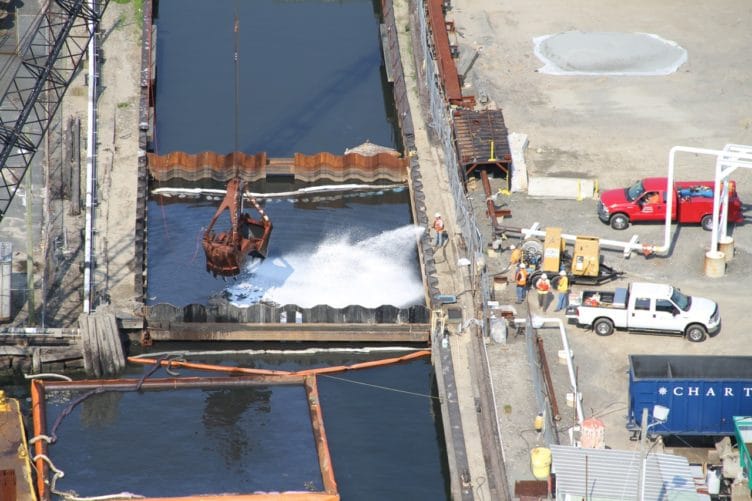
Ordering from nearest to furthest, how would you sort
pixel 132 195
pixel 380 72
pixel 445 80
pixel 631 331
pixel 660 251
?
1. pixel 631 331
2. pixel 660 251
3. pixel 132 195
4. pixel 445 80
5. pixel 380 72

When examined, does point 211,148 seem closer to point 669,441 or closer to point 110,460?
point 110,460

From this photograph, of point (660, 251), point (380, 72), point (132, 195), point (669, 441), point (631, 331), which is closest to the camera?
point (669, 441)

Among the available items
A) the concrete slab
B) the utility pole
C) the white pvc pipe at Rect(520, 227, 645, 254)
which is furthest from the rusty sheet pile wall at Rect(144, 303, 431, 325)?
the concrete slab

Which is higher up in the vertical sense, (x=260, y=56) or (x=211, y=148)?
(x=260, y=56)

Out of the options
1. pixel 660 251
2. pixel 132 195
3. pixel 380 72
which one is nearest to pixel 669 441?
pixel 660 251

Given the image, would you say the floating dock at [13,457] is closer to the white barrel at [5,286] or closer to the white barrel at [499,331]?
the white barrel at [5,286]

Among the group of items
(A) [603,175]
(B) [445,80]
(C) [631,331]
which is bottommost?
(C) [631,331]

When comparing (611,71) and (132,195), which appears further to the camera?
(611,71)
